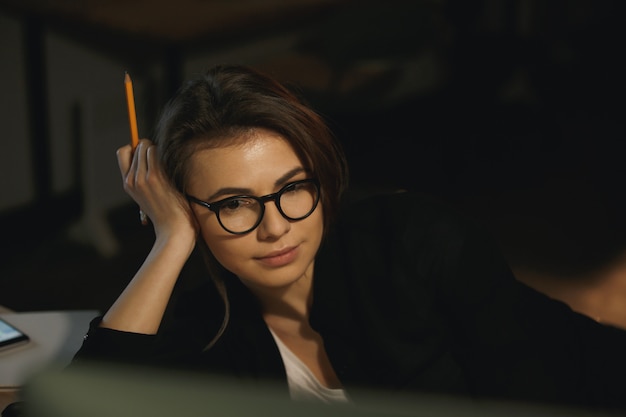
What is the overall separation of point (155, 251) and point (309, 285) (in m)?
0.22

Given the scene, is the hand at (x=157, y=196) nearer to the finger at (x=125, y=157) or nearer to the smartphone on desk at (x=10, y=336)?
the finger at (x=125, y=157)

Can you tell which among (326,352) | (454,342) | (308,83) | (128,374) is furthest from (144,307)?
(308,83)

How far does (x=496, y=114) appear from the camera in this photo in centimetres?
289

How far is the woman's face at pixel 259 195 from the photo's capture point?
102 cm

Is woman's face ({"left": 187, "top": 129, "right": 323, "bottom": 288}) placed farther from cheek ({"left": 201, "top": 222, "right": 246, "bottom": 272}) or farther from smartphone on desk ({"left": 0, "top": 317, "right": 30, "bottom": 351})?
smartphone on desk ({"left": 0, "top": 317, "right": 30, "bottom": 351})

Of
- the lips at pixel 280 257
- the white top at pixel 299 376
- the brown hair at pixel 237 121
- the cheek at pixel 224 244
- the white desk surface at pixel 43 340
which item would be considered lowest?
the white top at pixel 299 376

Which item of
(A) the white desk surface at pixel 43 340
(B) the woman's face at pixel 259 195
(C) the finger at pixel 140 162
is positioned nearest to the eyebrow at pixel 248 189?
(B) the woman's face at pixel 259 195

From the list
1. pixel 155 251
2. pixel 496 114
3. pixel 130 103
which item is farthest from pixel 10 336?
pixel 496 114

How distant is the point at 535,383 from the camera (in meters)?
1.08

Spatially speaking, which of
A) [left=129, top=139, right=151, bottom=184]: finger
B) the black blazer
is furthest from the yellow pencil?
the black blazer

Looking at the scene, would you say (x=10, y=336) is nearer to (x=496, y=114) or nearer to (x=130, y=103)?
(x=130, y=103)

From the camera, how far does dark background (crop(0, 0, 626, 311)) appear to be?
2604 mm

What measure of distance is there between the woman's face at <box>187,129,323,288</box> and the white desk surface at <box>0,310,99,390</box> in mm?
224

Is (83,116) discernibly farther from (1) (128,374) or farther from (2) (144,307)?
(1) (128,374)
